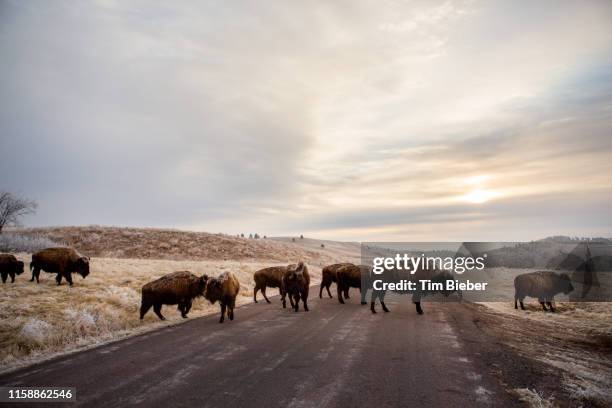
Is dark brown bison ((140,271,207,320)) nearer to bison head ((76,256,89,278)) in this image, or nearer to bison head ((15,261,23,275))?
bison head ((76,256,89,278))

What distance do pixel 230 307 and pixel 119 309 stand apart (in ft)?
14.1

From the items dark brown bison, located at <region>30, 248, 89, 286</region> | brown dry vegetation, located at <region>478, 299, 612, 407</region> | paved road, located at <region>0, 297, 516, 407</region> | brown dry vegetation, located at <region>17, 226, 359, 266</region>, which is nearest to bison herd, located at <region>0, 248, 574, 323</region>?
dark brown bison, located at <region>30, 248, 89, 286</region>

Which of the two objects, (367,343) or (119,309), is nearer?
(367,343)

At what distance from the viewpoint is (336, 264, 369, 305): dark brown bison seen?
17.8 m

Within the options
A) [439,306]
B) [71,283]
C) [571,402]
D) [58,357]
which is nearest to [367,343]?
[571,402]

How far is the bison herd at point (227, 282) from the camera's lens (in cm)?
1320

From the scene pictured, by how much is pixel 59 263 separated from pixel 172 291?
776 centimetres

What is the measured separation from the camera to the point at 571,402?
5887mm

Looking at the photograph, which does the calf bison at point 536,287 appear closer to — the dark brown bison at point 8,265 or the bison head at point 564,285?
the bison head at point 564,285

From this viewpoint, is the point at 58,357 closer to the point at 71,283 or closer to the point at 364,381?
the point at 364,381

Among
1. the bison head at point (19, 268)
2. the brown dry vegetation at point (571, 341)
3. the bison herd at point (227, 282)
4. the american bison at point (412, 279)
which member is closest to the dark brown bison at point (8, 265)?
the bison herd at point (227, 282)

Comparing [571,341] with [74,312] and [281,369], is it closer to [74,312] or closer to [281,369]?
[281,369]

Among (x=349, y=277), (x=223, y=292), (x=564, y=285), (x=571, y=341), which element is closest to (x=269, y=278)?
(x=349, y=277)

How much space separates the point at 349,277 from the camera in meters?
18.4
